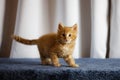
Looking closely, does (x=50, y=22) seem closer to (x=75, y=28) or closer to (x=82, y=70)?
(x=75, y=28)

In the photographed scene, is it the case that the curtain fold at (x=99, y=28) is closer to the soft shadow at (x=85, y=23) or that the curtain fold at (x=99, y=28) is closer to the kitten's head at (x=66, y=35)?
the soft shadow at (x=85, y=23)

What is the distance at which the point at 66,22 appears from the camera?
3.68 feet

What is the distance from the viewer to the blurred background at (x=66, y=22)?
1.10 m

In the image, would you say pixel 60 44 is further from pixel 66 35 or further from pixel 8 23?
pixel 8 23

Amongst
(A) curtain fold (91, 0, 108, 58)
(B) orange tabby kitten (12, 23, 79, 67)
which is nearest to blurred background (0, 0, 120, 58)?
(A) curtain fold (91, 0, 108, 58)

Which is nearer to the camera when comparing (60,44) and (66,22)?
(60,44)

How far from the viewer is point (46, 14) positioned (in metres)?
1.17

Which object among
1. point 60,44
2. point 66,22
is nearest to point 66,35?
point 60,44

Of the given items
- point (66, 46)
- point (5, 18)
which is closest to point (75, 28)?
point (66, 46)

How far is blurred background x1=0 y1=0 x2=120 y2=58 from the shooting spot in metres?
1.10

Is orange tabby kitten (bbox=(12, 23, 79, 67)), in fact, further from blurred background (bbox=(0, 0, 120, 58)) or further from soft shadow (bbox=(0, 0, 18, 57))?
soft shadow (bbox=(0, 0, 18, 57))

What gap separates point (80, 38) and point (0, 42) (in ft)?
1.39

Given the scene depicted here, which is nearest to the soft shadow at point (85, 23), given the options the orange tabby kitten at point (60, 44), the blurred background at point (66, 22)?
the blurred background at point (66, 22)

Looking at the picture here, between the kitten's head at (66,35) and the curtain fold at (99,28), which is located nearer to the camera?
the kitten's head at (66,35)
